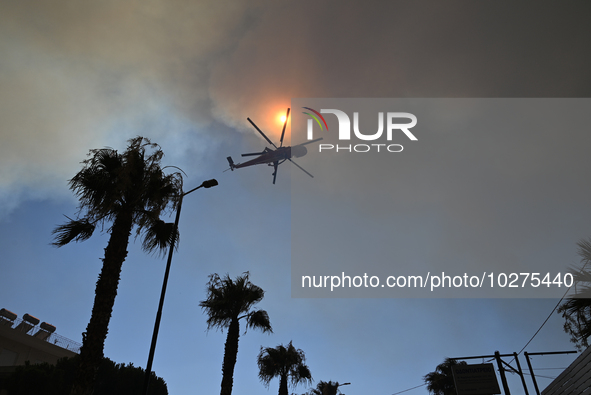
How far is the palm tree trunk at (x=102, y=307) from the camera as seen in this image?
9523 millimetres

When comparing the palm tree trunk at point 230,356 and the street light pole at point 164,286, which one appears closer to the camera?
the street light pole at point 164,286

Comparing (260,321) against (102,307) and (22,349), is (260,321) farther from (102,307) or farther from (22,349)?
(22,349)

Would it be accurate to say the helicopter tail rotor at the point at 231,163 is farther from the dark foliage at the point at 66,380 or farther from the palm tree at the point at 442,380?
the palm tree at the point at 442,380

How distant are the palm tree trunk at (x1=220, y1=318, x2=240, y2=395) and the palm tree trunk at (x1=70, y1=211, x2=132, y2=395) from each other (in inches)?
390

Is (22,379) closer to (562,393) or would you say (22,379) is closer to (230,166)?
(230,166)

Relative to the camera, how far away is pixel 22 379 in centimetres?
2255

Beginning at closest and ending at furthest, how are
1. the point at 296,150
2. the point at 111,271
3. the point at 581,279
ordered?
1. the point at 111,271
2. the point at 581,279
3. the point at 296,150

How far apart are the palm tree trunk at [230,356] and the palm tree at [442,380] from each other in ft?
86.2

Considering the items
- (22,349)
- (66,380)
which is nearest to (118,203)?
(66,380)

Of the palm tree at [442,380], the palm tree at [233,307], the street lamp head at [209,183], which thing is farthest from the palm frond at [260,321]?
the palm tree at [442,380]

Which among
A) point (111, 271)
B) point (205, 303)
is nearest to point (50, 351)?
point (205, 303)

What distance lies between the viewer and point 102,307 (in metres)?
10.2

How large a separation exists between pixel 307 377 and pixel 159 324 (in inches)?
883

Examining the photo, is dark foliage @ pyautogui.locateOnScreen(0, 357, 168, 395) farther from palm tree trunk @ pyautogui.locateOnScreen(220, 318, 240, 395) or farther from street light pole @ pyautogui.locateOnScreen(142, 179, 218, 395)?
street light pole @ pyautogui.locateOnScreen(142, 179, 218, 395)
